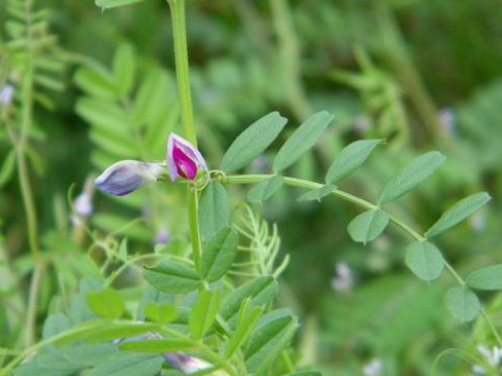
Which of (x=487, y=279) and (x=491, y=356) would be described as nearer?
(x=487, y=279)

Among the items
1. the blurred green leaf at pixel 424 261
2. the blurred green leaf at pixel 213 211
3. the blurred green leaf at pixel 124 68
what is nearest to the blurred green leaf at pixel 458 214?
the blurred green leaf at pixel 424 261

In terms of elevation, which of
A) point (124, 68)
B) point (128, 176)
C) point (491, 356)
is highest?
point (128, 176)

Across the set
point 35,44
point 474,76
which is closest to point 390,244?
point 474,76

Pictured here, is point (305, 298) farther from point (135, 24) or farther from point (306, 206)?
point (135, 24)

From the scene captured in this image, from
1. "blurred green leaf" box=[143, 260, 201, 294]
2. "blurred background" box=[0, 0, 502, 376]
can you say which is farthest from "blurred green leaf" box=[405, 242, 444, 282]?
"blurred background" box=[0, 0, 502, 376]

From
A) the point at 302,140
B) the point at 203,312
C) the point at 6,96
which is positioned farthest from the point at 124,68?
the point at 203,312

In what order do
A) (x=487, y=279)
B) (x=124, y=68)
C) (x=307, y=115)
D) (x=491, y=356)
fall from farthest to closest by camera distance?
(x=307, y=115), (x=124, y=68), (x=491, y=356), (x=487, y=279)

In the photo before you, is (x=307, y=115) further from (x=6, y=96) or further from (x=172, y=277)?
(x=172, y=277)
